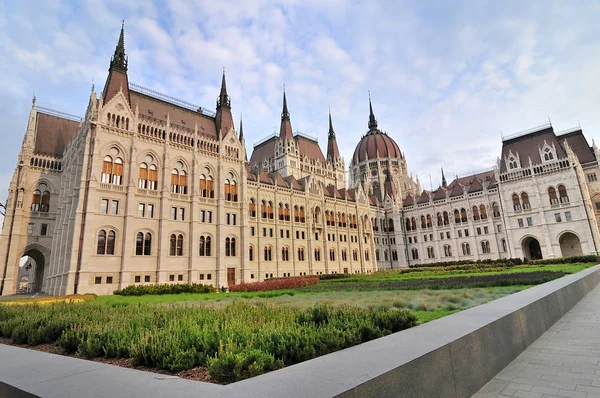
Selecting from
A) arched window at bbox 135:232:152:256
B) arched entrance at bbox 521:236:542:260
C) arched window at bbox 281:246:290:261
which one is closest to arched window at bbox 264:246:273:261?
arched window at bbox 281:246:290:261

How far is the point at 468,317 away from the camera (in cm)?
679

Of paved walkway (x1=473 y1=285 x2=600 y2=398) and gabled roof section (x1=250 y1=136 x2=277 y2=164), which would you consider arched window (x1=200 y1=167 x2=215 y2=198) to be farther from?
paved walkway (x1=473 y1=285 x2=600 y2=398)

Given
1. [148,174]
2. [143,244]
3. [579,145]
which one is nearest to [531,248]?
[579,145]

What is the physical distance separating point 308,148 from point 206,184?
37902 millimetres

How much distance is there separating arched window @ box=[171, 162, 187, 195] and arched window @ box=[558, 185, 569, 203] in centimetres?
6173

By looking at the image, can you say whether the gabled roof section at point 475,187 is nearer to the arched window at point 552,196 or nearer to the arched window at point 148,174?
the arched window at point 552,196

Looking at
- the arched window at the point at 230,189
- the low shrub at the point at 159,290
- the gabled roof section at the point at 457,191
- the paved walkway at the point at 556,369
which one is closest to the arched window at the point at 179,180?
the arched window at the point at 230,189

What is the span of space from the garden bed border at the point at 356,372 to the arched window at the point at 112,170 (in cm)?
3359

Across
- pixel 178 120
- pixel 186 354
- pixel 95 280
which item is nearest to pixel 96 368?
pixel 186 354

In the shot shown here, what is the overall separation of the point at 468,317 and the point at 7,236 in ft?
170

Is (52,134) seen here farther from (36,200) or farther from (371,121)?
(371,121)

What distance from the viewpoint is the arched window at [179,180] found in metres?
40.8

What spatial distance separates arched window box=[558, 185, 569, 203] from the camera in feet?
186

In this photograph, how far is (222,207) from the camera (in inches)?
1722
